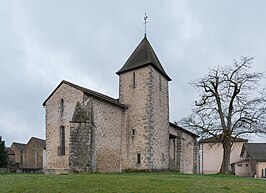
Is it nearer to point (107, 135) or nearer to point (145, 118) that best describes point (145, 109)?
point (145, 118)

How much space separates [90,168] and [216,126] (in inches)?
523

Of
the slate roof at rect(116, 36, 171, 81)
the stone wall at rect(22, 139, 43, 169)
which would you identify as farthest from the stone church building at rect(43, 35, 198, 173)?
the stone wall at rect(22, 139, 43, 169)

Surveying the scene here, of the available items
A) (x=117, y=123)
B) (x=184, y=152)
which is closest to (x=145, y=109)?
(x=117, y=123)

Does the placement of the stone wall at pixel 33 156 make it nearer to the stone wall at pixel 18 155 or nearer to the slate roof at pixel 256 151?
the stone wall at pixel 18 155

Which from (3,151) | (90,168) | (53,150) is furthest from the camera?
(3,151)

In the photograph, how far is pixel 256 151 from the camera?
50.3 metres

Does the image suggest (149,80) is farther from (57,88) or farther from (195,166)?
(195,166)

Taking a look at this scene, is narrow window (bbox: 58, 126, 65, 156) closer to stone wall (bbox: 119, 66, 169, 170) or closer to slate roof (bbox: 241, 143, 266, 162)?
stone wall (bbox: 119, 66, 169, 170)

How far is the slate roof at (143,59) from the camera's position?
1169 inches

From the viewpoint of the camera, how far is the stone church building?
2409 cm

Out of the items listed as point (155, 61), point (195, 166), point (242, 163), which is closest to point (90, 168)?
point (155, 61)

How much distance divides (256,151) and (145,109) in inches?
1149

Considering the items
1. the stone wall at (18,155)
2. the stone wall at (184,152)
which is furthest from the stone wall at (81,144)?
the stone wall at (18,155)

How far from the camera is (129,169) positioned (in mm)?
27906
